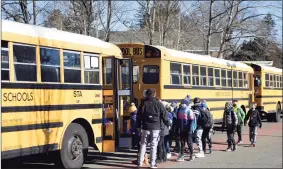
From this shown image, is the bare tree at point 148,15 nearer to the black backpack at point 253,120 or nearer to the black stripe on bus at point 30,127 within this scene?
the black backpack at point 253,120

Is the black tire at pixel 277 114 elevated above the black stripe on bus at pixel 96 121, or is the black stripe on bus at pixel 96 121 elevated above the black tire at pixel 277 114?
the black stripe on bus at pixel 96 121

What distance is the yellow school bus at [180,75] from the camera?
13.3 metres


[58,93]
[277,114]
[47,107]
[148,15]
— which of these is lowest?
[277,114]

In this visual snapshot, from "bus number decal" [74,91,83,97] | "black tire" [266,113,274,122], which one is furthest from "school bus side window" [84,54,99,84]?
"black tire" [266,113,274,122]

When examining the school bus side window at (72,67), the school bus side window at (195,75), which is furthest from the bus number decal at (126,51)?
the school bus side window at (72,67)

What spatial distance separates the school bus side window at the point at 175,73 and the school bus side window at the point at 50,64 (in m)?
6.17

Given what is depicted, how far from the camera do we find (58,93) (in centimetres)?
814

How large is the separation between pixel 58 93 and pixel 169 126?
3.03m

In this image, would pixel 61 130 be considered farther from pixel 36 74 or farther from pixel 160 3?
pixel 160 3

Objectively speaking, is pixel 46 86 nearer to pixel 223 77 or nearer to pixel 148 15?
pixel 223 77

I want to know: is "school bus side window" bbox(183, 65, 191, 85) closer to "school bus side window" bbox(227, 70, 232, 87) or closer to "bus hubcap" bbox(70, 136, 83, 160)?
"school bus side window" bbox(227, 70, 232, 87)

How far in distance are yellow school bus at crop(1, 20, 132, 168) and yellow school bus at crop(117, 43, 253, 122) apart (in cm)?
271

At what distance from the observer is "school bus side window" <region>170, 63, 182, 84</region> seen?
13.9 m

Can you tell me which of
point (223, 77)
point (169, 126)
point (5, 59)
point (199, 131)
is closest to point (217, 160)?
point (199, 131)
